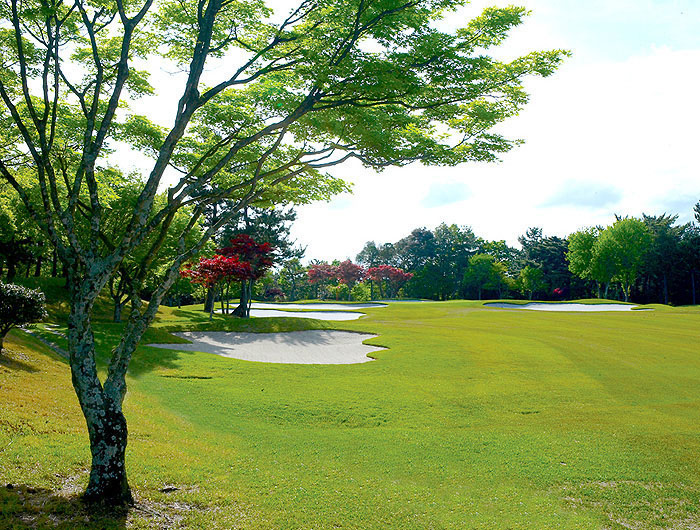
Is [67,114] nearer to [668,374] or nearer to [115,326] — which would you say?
[115,326]

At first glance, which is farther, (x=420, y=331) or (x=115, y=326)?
(x=420, y=331)

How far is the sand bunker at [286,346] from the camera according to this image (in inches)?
767

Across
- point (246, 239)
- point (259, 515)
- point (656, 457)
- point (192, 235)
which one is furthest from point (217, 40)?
point (246, 239)

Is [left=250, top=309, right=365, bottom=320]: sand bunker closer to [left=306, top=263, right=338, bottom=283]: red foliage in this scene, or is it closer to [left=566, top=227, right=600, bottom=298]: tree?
[left=306, top=263, right=338, bottom=283]: red foliage

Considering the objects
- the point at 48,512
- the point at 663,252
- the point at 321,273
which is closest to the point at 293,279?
the point at 321,273

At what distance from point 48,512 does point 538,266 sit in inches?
3174

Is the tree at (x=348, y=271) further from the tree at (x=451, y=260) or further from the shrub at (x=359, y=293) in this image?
the tree at (x=451, y=260)

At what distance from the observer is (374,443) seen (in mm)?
9047

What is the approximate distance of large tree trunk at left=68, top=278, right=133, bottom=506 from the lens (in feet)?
18.2

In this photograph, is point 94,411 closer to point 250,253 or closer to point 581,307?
point 250,253

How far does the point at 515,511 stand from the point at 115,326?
72.6ft

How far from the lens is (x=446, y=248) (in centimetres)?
8662

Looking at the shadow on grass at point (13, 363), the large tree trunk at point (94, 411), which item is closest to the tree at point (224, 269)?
the shadow on grass at point (13, 363)

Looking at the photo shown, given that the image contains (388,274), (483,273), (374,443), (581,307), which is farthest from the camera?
(388,274)
